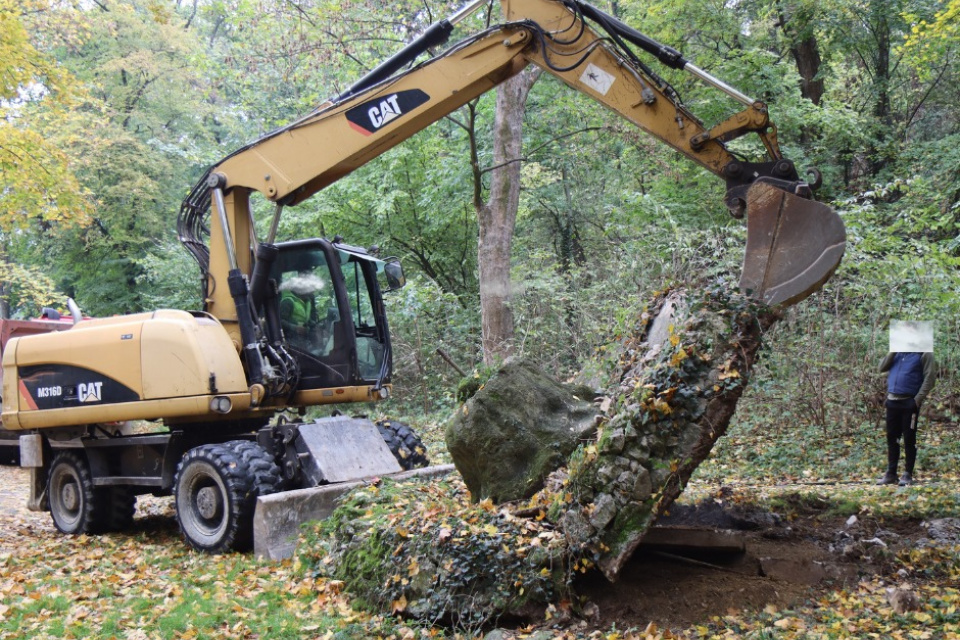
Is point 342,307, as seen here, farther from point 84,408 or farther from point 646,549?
point 646,549

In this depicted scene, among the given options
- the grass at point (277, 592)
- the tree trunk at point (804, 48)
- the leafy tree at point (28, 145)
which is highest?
the tree trunk at point (804, 48)

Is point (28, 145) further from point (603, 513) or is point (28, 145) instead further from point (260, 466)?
point (603, 513)

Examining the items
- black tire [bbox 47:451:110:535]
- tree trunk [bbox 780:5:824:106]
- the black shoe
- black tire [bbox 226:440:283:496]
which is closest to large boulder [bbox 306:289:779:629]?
black tire [bbox 226:440:283:496]

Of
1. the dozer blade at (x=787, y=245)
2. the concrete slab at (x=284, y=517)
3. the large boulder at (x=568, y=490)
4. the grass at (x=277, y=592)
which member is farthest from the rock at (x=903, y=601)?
the concrete slab at (x=284, y=517)

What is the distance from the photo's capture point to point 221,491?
6762 millimetres

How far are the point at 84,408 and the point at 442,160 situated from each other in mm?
9126

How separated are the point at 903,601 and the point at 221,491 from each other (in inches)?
202

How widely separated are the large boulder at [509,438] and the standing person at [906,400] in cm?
396

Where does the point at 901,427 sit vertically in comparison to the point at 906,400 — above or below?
below

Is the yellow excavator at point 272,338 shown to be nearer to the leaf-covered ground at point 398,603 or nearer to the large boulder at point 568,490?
the leaf-covered ground at point 398,603

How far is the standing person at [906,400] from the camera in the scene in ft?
25.9

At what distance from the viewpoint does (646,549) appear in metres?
5.37

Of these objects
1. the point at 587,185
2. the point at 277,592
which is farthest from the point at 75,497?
the point at 587,185

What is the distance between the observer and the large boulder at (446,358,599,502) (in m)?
5.64
